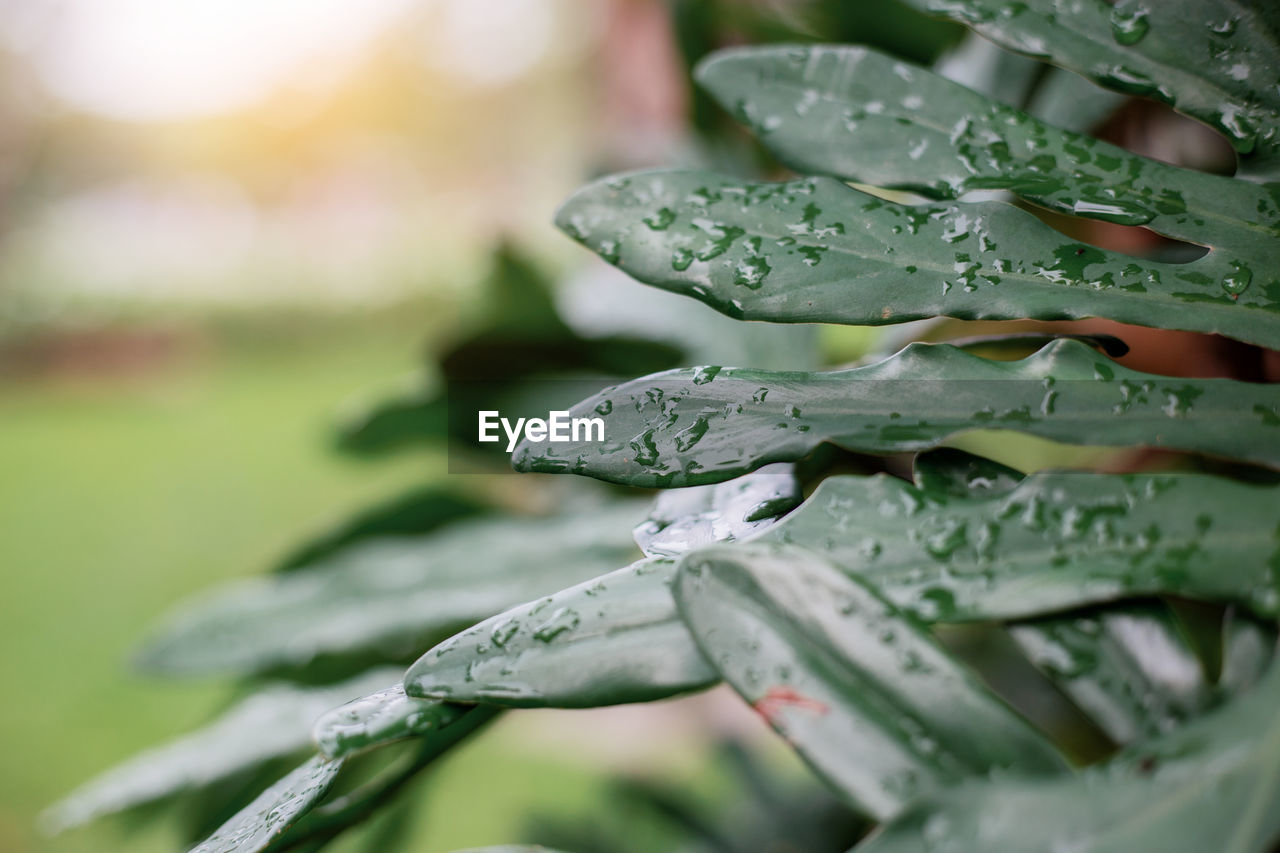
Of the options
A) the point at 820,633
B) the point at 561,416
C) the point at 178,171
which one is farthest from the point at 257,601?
the point at 178,171

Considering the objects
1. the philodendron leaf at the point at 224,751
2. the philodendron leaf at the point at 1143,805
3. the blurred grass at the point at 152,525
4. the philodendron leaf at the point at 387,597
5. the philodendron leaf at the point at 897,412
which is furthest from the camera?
the blurred grass at the point at 152,525

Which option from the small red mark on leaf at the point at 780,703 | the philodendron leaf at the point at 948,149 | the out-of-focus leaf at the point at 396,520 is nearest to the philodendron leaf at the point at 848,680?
the small red mark on leaf at the point at 780,703

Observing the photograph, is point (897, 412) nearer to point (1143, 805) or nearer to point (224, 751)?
point (1143, 805)

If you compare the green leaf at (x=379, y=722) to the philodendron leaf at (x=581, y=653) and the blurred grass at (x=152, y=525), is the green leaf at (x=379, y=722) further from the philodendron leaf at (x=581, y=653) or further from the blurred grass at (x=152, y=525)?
the blurred grass at (x=152, y=525)

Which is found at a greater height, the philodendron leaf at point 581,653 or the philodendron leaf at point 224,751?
the philodendron leaf at point 581,653

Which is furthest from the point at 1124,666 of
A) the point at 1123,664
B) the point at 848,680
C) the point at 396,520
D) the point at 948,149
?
the point at 396,520

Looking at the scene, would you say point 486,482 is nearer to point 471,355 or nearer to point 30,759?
point 471,355

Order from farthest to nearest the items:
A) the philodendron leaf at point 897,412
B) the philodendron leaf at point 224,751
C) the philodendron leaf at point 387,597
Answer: the philodendron leaf at point 387,597 < the philodendron leaf at point 224,751 < the philodendron leaf at point 897,412

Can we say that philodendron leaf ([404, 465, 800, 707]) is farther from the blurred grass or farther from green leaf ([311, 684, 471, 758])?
the blurred grass
